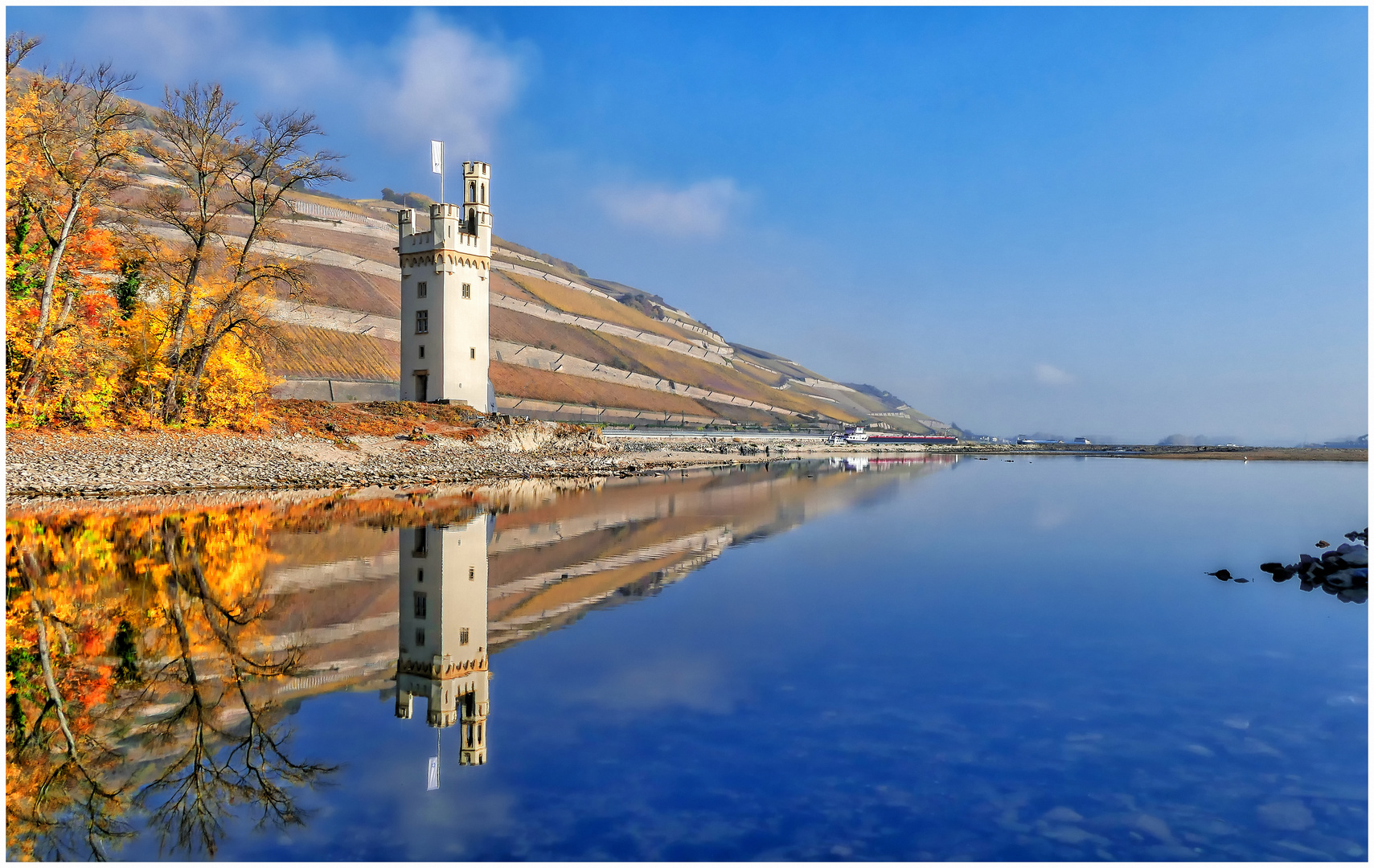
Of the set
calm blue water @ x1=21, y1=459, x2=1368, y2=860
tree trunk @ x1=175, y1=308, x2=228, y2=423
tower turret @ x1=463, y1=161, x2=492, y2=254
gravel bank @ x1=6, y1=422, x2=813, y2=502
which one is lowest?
calm blue water @ x1=21, y1=459, x2=1368, y2=860

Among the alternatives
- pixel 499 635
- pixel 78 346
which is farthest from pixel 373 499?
pixel 499 635

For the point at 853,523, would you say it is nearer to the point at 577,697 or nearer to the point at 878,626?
the point at 878,626

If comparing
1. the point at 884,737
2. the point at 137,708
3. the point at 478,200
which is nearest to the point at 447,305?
the point at 478,200

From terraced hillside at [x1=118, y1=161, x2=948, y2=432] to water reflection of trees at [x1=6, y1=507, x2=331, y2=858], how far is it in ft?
224

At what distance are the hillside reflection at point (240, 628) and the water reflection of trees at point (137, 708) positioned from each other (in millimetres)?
20

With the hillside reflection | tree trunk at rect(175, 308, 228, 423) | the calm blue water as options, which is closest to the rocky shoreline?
tree trunk at rect(175, 308, 228, 423)

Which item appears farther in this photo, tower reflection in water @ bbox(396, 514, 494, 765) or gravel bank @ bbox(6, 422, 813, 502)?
gravel bank @ bbox(6, 422, 813, 502)

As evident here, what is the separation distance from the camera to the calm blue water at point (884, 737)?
5.59m

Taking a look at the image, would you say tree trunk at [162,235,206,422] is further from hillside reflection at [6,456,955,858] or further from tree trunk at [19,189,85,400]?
hillside reflection at [6,456,955,858]

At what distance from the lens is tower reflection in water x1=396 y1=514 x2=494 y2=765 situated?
766 cm

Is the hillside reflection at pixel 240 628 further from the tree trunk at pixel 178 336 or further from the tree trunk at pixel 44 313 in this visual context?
the tree trunk at pixel 178 336

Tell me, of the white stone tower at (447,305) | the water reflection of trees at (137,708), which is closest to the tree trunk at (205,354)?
→ the white stone tower at (447,305)

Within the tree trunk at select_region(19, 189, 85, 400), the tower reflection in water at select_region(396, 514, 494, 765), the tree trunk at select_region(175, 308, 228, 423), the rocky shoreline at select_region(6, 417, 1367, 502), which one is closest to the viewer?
the tower reflection in water at select_region(396, 514, 494, 765)

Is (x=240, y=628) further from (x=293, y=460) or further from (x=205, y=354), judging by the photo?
(x=205, y=354)
